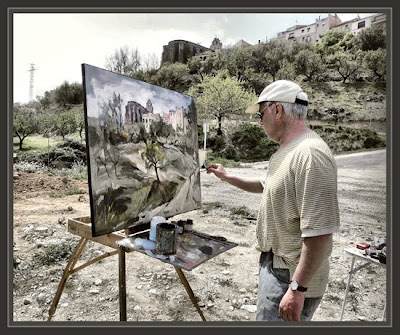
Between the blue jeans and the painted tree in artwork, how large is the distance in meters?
1.03

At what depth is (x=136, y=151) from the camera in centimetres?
193

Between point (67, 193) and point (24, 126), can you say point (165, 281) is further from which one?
point (24, 126)

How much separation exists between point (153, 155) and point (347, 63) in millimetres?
27718

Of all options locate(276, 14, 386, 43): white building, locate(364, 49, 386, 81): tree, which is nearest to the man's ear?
locate(364, 49, 386, 81): tree

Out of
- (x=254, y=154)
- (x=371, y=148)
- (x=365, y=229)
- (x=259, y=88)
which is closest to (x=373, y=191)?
(x=365, y=229)

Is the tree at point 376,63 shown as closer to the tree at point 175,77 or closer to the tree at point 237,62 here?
the tree at point 237,62

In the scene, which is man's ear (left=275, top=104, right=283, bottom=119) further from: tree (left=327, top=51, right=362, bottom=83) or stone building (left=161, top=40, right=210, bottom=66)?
tree (left=327, top=51, right=362, bottom=83)

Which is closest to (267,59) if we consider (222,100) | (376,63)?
(376,63)

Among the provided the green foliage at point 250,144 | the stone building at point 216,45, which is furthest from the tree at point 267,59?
the green foliage at point 250,144

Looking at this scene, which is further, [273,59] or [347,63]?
[273,59]

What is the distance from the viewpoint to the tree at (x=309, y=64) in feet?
84.4

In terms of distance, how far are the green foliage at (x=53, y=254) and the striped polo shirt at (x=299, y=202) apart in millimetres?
3223

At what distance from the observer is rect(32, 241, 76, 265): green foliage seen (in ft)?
12.2

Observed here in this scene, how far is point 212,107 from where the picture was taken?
1816 cm
